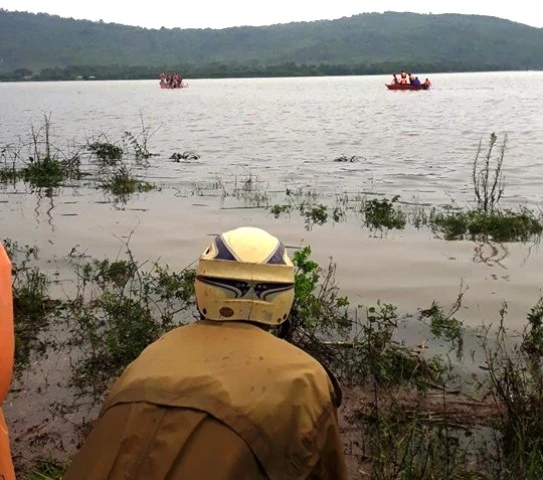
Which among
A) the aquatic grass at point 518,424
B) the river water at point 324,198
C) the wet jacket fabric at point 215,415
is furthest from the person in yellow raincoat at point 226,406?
the river water at point 324,198

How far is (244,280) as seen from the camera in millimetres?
2525

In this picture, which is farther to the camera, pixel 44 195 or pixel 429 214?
pixel 44 195

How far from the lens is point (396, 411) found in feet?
17.2

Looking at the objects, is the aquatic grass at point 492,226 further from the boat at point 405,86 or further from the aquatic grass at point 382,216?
the boat at point 405,86

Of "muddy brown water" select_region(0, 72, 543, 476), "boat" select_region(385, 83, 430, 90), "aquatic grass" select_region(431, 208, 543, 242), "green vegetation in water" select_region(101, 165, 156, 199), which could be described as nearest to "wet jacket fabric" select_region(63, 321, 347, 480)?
"muddy brown water" select_region(0, 72, 543, 476)

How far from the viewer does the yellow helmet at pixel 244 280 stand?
2537mm

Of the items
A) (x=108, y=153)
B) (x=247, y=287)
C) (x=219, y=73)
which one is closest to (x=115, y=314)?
(x=247, y=287)

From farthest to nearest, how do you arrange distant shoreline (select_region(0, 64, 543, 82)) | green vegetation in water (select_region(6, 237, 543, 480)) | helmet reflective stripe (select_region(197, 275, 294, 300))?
distant shoreline (select_region(0, 64, 543, 82)), green vegetation in water (select_region(6, 237, 543, 480)), helmet reflective stripe (select_region(197, 275, 294, 300))

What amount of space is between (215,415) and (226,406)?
42 mm

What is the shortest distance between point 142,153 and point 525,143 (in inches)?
527

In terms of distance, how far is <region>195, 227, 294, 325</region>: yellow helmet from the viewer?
2537 mm

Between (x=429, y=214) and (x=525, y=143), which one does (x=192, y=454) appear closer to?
(x=429, y=214)

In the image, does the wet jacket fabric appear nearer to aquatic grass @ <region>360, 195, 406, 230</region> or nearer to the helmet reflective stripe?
the helmet reflective stripe

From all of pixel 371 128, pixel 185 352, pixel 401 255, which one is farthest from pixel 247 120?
pixel 185 352
